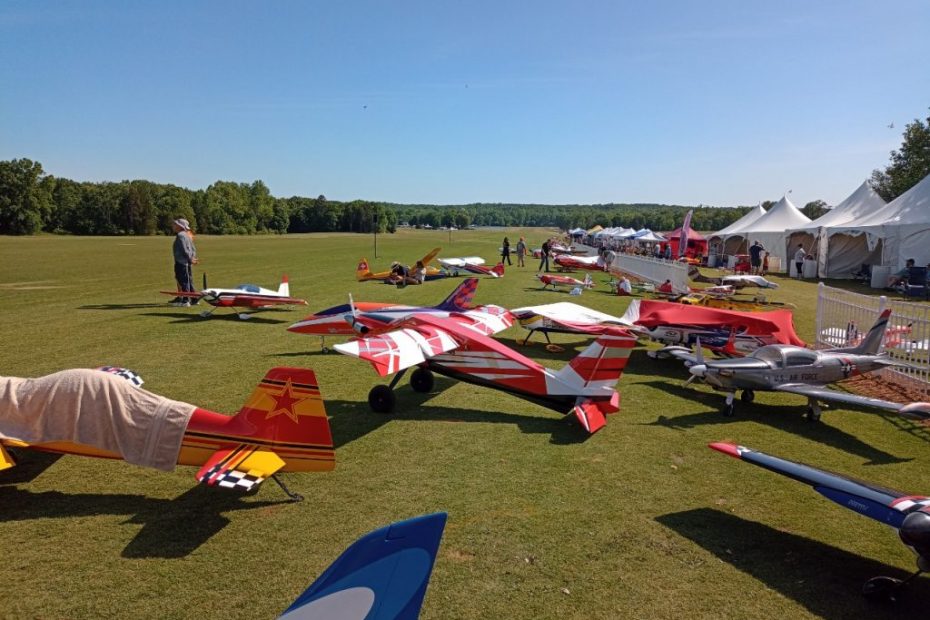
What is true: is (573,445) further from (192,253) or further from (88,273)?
(88,273)

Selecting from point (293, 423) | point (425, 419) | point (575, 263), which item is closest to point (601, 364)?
point (425, 419)

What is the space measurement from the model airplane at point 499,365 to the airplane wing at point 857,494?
9.00ft

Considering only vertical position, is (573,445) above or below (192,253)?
below

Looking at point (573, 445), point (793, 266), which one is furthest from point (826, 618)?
point (793, 266)

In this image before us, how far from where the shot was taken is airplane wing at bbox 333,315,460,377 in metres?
7.36

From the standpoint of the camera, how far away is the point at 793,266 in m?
34.7

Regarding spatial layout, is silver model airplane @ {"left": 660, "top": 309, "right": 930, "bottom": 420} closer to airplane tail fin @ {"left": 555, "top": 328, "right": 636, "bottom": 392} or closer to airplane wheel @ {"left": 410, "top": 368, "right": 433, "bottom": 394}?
airplane tail fin @ {"left": 555, "top": 328, "right": 636, "bottom": 392}

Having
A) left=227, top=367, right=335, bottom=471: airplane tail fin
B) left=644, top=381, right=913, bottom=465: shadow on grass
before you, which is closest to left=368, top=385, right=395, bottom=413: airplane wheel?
left=227, top=367, right=335, bottom=471: airplane tail fin

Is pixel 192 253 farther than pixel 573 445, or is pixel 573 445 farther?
pixel 192 253

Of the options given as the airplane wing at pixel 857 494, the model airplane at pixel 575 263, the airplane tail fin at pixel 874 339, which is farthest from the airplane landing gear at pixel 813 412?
the model airplane at pixel 575 263

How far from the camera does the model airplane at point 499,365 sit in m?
7.83

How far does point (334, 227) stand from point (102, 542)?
144 meters

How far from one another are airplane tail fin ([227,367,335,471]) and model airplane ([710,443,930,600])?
455 centimetres

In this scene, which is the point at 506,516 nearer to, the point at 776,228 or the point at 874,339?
the point at 874,339
